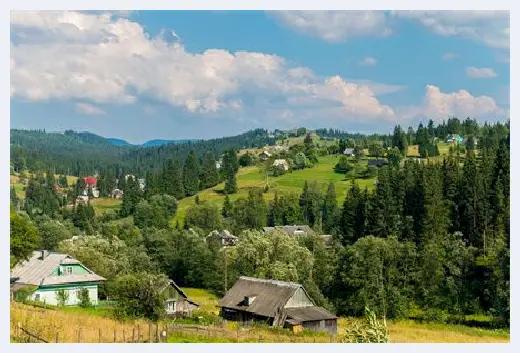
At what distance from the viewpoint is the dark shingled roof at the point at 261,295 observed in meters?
37.5

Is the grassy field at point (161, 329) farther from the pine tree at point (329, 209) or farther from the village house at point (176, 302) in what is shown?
the pine tree at point (329, 209)

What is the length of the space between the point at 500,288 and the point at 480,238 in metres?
15.9

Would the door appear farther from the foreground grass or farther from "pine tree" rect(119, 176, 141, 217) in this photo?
"pine tree" rect(119, 176, 141, 217)

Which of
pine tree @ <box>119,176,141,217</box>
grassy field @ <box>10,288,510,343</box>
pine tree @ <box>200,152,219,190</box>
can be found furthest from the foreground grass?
pine tree @ <box>200,152,219,190</box>

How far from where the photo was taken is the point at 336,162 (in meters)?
130

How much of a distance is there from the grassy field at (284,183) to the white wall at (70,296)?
56.1 m

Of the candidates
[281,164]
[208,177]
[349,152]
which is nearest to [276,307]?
[208,177]

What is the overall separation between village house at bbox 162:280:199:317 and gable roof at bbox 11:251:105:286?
519cm

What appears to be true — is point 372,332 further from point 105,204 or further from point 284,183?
point 105,204

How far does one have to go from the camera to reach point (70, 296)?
40.0 m

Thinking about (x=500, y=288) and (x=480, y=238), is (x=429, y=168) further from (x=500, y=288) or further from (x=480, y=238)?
(x=500, y=288)

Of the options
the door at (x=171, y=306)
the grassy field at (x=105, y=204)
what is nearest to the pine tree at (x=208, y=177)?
the grassy field at (x=105, y=204)

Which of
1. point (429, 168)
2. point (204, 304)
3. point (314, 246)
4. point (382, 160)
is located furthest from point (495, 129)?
point (204, 304)

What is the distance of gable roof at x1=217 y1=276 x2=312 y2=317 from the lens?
123 ft
